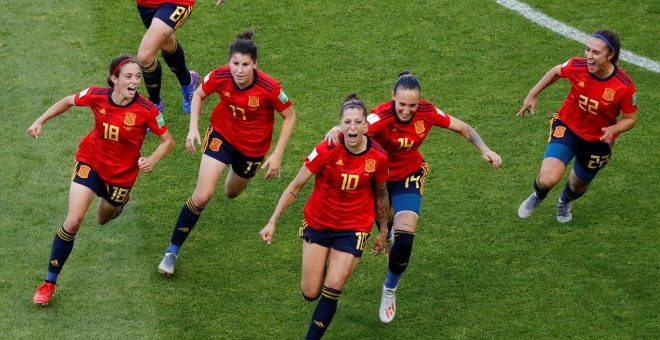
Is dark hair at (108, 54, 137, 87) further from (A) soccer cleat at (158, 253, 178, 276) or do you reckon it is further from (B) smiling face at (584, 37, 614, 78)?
(B) smiling face at (584, 37, 614, 78)

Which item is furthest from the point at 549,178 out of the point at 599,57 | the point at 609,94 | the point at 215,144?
the point at 215,144

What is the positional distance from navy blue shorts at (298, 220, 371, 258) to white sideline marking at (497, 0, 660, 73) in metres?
5.87

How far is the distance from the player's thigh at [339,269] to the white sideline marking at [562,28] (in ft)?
19.9

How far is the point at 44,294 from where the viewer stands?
9.67 m

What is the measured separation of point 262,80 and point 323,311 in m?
2.36

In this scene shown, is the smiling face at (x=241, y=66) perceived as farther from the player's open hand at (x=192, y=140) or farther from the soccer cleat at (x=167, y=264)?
the soccer cleat at (x=167, y=264)

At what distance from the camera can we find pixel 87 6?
14.1 metres

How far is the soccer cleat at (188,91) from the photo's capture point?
12.5m

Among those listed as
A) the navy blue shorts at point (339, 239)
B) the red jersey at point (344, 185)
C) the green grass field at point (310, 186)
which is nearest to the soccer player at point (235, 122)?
the green grass field at point (310, 186)

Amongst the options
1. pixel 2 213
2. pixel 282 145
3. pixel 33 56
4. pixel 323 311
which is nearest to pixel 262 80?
pixel 282 145


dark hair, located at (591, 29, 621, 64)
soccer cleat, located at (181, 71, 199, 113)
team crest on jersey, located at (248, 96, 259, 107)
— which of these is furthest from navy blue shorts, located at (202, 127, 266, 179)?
dark hair, located at (591, 29, 621, 64)

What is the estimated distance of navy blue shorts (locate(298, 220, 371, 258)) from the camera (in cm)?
908

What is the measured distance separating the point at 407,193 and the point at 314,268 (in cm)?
120

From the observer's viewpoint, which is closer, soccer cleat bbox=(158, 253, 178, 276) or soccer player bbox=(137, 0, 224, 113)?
soccer cleat bbox=(158, 253, 178, 276)
